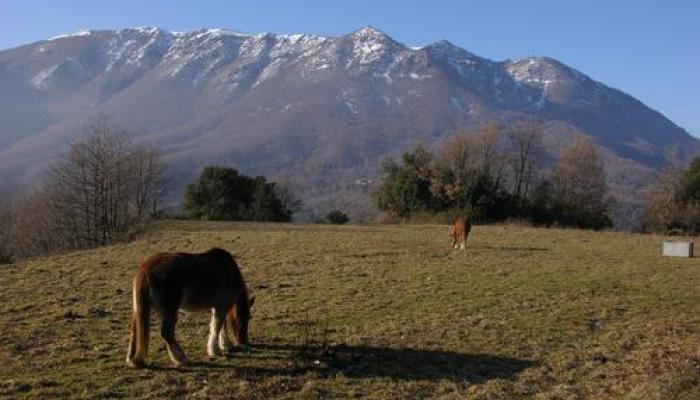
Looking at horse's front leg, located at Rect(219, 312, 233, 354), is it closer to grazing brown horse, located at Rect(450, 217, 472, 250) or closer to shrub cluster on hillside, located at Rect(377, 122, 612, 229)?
grazing brown horse, located at Rect(450, 217, 472, 250)

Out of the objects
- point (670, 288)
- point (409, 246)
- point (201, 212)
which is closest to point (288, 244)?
point (409, 246)

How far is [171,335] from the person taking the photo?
9156 millimetres

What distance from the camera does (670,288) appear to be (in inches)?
714

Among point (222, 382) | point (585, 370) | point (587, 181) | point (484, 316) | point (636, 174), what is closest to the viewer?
point (222, 382)

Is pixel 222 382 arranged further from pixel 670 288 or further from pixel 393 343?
pixel 670 288

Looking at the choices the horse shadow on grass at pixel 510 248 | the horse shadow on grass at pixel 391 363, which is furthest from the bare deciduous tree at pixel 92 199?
the horse shadow on grass at pixel 391 363

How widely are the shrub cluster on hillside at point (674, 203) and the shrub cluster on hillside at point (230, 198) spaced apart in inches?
1266

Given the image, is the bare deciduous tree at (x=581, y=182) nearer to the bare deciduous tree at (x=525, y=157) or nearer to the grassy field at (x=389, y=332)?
the bare deciduous tree at (x=525, y=157)

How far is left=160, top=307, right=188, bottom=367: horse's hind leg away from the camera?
9133 mm

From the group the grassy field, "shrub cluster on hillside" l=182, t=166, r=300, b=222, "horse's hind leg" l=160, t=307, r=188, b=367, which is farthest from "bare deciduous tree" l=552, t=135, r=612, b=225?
"horse's hind leg" l=160, t=307, r=188, b=367

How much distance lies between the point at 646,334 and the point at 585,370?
308cm

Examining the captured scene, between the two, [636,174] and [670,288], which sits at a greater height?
[636,174]

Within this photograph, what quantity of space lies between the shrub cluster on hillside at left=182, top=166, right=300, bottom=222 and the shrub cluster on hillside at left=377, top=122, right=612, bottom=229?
10.8 m

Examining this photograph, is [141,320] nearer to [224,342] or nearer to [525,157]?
[224,342]
